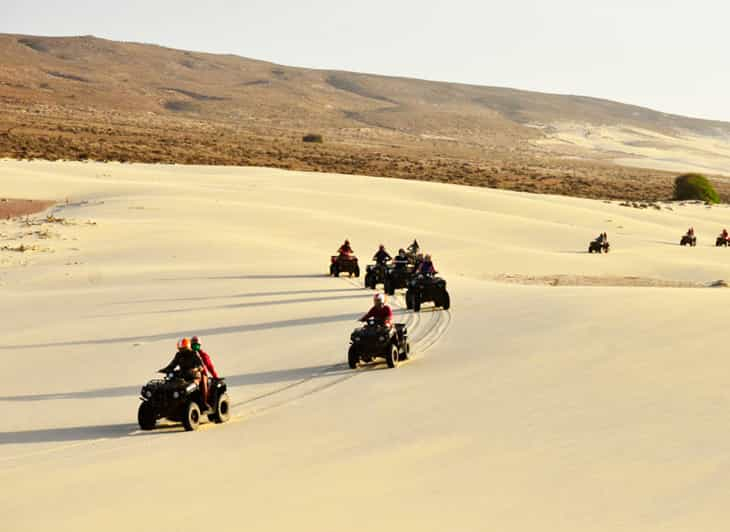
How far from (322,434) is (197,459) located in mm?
1576

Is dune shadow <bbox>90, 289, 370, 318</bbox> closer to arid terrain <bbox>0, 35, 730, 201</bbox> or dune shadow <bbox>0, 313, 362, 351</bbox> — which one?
dune shadow <bbox>0, 313, 362, 351</bbox>

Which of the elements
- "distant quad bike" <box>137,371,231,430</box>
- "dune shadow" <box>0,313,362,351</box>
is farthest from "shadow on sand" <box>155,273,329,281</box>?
"distant quad bike" <box>137,371,231,430</box>

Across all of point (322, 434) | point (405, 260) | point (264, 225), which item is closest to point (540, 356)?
point (322, 434)

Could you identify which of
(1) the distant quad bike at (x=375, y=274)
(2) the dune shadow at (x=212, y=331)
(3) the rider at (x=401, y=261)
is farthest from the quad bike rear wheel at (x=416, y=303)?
(1) the distant quad bike at (x=375, y=274)

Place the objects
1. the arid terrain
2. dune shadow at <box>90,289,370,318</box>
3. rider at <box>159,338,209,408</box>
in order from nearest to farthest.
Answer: rider at <box>159,338,209,408</box>, dune shadow at <box>90,289,370,318</box>, the arid terrain

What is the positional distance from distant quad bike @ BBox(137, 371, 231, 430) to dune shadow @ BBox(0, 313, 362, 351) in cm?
679

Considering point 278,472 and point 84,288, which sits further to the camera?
point 84,288

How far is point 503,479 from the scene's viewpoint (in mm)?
8641

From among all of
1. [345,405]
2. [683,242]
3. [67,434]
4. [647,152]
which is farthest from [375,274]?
[647,152]

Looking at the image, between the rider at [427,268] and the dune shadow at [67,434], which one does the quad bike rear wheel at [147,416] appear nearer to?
the dune shadow at [67,434]

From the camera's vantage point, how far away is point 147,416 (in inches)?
461

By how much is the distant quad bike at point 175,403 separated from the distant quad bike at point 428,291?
33.9 ft

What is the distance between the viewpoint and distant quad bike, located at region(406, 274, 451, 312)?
856 inches

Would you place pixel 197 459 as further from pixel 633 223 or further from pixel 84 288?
pixel 633 223
